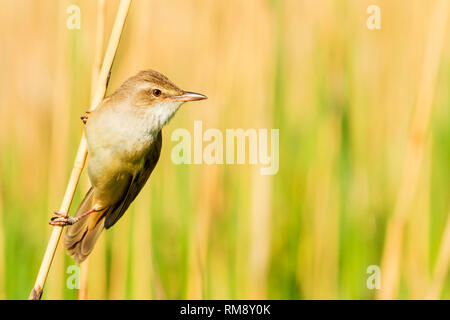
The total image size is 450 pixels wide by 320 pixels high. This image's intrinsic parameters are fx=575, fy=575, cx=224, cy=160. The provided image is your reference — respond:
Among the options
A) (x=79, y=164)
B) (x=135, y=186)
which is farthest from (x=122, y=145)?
(x=79, y=164)

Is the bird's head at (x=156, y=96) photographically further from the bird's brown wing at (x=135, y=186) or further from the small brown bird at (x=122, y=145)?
the bird's brown wing at (x=135, y=186)

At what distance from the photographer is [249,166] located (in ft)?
10.5

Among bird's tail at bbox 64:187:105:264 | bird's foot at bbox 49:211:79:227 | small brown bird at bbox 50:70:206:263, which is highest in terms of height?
small brown bird at bbox 50:70:206:263

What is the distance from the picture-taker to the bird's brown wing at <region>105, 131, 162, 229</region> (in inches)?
102

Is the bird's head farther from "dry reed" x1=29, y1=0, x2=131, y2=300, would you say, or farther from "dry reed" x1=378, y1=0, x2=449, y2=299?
"dry reed" x1=378, y1=0, x2=449, y2=299

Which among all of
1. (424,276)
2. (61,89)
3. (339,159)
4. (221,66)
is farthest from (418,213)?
(61,89)

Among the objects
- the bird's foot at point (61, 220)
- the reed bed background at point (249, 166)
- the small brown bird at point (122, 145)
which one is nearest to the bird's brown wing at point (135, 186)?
the small brown bird at point (122, 145)

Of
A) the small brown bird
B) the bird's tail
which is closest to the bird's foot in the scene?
the small brown bird

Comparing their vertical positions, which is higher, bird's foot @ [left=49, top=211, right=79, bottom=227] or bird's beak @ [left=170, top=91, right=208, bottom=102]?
bird's beak @ [left=170, top=91, right=208, bottom=102]

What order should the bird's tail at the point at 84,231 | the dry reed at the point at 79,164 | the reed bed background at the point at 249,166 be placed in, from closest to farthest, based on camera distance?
the dry reed at the point at 79,164, the bird's tail at the point at 84,231, the reed bed background at the point at 249,166

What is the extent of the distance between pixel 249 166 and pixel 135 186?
79cm

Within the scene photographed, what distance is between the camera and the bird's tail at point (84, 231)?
8.36ft

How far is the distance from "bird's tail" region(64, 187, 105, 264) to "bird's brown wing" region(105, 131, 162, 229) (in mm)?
51
